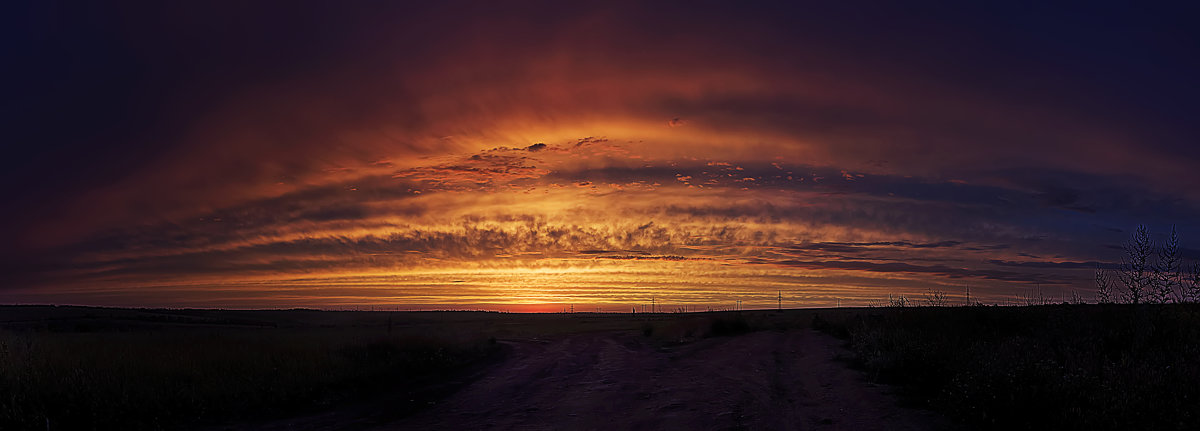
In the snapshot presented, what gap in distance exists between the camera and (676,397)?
13180mm

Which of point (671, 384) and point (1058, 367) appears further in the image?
point (671, 384)

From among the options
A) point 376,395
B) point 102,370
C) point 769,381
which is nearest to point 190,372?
point 102,370

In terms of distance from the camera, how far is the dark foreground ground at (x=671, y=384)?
32.3ft

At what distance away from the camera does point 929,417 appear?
10.5 metres

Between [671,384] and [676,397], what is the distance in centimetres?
191

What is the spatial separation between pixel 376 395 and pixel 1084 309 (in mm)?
20009

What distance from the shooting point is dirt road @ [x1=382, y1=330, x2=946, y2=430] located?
1077 cm

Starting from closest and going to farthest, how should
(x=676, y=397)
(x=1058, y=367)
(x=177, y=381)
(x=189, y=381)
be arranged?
(x=1058, y=367) → (x=676, y=397) → (x=177, y=381) → (x=189, y=381)

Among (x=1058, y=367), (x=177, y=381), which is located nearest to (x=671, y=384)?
(x=1058, y=367)

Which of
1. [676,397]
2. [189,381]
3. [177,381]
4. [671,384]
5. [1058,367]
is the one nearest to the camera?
[1058,367]

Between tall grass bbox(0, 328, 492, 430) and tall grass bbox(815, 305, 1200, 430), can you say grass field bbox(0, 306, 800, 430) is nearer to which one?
tall grass bbox(0, 328, 492, 430)

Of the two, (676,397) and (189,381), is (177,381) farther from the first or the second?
(676,397)

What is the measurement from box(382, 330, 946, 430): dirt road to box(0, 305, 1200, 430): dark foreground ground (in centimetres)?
6

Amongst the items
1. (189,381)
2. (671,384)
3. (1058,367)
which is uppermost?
(1058,367)
